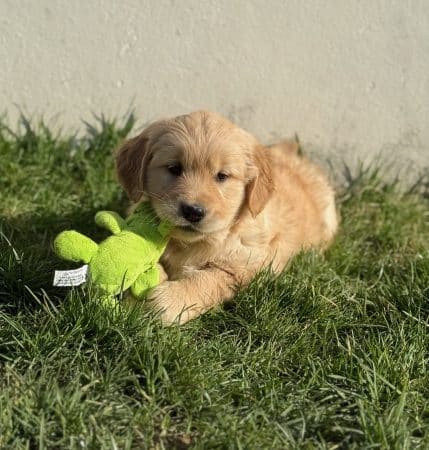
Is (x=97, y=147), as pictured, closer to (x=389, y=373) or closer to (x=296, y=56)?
(x=296, y=56)

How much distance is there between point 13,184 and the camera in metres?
4.08

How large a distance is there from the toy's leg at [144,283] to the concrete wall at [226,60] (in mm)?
1434

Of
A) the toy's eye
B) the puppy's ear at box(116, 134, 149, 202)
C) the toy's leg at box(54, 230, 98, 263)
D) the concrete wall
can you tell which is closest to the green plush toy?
the toy's leg at box(54, 230, 98, 263)

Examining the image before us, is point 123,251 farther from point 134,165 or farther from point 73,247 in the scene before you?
point 134,165

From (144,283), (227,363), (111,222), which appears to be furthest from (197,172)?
(227,363)

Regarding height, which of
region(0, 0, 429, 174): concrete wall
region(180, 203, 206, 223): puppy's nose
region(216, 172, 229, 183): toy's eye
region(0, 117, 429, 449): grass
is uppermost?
region(0, 0, 429, 174): concrete wall

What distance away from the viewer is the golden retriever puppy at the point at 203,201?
10.1ft

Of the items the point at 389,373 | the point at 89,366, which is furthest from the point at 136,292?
the point at 389,373

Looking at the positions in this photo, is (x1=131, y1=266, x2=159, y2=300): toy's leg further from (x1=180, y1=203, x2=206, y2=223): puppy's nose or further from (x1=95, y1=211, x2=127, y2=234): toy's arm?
(x1=180, y1=203, x2=206, y2=223): puppy's nose

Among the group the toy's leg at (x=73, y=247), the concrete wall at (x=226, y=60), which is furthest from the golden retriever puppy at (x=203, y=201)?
the concrete wall at (x=226, y=60)

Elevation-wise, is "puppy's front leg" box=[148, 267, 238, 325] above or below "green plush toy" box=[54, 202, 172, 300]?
below

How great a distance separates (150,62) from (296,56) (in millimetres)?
925

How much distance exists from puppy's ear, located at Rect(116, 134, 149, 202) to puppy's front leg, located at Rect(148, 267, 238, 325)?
1.59 feet

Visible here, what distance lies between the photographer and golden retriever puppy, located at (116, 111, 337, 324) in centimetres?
308
